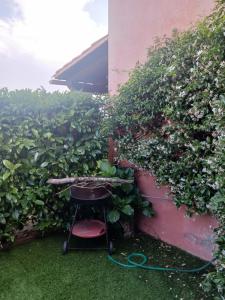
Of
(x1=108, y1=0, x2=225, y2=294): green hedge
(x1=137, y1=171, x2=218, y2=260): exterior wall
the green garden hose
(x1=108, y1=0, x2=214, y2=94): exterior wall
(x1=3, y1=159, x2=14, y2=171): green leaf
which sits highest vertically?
(x1=108, y1=0, x2=214, y2=94): exterior wall

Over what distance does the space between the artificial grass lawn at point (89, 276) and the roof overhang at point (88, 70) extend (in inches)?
162

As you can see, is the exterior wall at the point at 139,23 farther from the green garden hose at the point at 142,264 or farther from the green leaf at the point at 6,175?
the green garden hose at the point at 142,264

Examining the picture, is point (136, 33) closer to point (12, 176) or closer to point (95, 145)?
point (95, 145)

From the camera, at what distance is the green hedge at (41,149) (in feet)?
11.0

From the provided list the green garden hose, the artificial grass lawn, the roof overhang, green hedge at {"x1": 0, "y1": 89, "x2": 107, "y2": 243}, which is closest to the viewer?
the artificial grass lawn

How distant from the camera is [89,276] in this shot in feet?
9.14

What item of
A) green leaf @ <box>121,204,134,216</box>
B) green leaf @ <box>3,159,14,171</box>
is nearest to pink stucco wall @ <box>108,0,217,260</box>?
green leaf @ <box>121,204,134,216</box>

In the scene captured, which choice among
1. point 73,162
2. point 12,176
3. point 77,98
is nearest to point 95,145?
point 73,162

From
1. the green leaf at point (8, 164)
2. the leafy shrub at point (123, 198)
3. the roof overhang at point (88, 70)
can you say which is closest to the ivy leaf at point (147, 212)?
the leafy shrub at point (123, 198)

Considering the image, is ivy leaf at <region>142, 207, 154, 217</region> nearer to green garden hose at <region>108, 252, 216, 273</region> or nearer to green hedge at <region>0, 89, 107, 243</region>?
green garden hose at <region>108, 252, 216, 273</region>

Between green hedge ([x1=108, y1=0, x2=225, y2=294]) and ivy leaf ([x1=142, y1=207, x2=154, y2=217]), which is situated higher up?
green hedge ([x1=108, y1=0, x2=225, y2=294])

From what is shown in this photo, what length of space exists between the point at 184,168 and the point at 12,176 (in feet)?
7.75

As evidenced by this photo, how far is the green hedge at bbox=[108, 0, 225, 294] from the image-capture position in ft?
6.07

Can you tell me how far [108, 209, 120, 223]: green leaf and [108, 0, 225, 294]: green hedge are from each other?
88 cm
